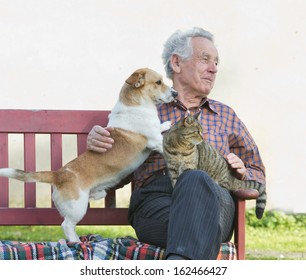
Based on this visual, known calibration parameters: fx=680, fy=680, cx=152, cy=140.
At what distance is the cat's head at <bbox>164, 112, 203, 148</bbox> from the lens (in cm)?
308

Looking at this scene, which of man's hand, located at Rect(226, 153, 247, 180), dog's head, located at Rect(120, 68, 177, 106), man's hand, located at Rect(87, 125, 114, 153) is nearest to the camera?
man's hand, located at Rect(226, 153, 247, 180)

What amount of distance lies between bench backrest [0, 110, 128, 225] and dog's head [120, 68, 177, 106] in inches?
8.0

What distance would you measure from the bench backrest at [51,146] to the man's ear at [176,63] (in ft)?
1.45

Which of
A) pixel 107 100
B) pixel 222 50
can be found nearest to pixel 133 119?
pixel 107 100

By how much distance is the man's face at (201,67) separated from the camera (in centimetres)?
353

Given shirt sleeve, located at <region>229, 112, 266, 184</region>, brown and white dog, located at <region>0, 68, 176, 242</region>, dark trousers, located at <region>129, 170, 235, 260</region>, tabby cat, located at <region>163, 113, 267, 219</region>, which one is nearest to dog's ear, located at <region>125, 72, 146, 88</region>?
brown and white dog, located at <region>0, 68, 176, 242</region>

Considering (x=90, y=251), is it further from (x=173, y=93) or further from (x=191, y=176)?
A: (x=173, y=93)

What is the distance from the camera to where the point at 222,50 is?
5613 mm

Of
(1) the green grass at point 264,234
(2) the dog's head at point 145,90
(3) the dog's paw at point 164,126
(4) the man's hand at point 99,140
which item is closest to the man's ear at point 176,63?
(2) the dog's head at point 145,90

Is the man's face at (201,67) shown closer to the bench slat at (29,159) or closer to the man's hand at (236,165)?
the man's hand at (236,165)

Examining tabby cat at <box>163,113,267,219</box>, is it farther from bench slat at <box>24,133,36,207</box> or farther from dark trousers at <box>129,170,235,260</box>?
bench slat at <box>24,133,36,207</box>

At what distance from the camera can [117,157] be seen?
3.41 m

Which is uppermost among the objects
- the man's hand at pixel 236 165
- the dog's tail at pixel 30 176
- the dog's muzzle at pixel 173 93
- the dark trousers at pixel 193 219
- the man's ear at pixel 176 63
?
the man's ear at pixel 176 63

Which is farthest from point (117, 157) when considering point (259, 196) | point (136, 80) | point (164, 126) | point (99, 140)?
point (259, 196)
